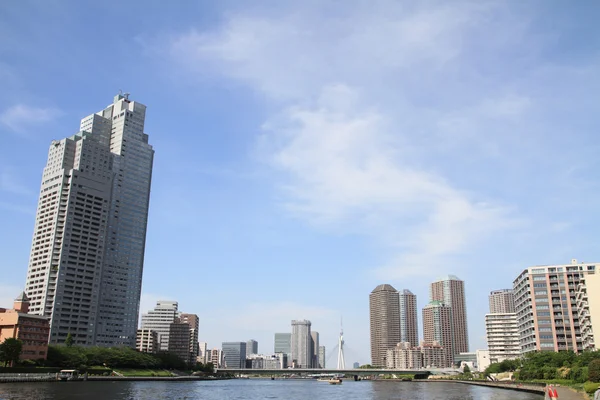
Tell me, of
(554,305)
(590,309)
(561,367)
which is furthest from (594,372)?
(554,305)

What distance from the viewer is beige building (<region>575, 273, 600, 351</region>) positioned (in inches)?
5714

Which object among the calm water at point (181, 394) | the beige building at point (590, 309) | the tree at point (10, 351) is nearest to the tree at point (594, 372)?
the calm water at point (181, 394)

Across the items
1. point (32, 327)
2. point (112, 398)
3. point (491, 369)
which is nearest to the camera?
point (112, 398)

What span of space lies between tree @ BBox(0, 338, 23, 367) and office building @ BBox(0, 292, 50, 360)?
31.9ft

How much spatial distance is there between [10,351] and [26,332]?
18.3m

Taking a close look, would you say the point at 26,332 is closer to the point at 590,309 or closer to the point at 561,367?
the point at 561,367

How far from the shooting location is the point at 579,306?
6368 inches

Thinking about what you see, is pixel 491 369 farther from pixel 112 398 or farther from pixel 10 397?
pixel 10 397

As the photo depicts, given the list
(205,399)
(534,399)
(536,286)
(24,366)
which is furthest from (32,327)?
(536,286)

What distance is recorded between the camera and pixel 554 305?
170m

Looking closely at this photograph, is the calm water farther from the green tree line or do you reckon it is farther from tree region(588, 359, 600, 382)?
tree region(588, 359, 600, 382)

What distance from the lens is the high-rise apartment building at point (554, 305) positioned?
16488 centimetres

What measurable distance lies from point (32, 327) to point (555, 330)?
165351mm

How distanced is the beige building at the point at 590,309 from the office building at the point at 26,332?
16305 cm
